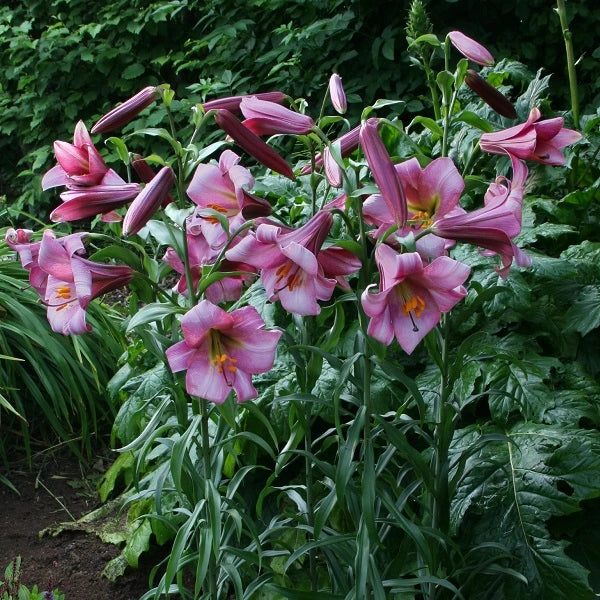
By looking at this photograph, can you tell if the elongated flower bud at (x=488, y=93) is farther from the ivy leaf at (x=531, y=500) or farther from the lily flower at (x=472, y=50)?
the ivy leaf at (x=531, y=500)

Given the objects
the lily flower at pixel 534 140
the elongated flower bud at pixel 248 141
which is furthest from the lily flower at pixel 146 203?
the lily flower at pixel 534 140

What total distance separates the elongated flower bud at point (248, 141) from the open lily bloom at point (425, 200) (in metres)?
0.19

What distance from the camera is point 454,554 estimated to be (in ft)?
5.88

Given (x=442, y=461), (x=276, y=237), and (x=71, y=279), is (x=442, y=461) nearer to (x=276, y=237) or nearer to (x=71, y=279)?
(x=276, y=237)

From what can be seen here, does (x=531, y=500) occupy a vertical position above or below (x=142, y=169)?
below

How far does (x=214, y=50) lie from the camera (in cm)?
471

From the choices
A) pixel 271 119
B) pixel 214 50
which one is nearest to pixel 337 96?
pixel 271 119

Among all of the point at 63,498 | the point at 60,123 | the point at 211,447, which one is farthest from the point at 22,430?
the point at 60,123

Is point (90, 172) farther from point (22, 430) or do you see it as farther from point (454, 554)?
point (22, 430)

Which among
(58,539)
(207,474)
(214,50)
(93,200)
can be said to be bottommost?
(58,539)

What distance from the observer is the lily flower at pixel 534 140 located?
1322 millimetres

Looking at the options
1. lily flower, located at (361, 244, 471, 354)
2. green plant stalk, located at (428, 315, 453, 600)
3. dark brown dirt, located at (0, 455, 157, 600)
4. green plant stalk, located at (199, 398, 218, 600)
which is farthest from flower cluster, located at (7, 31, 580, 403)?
dark brown dirt, located at (0, 455, 157, 600)

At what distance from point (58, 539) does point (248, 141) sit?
66.1 inches

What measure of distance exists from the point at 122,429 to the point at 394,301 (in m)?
1.12
